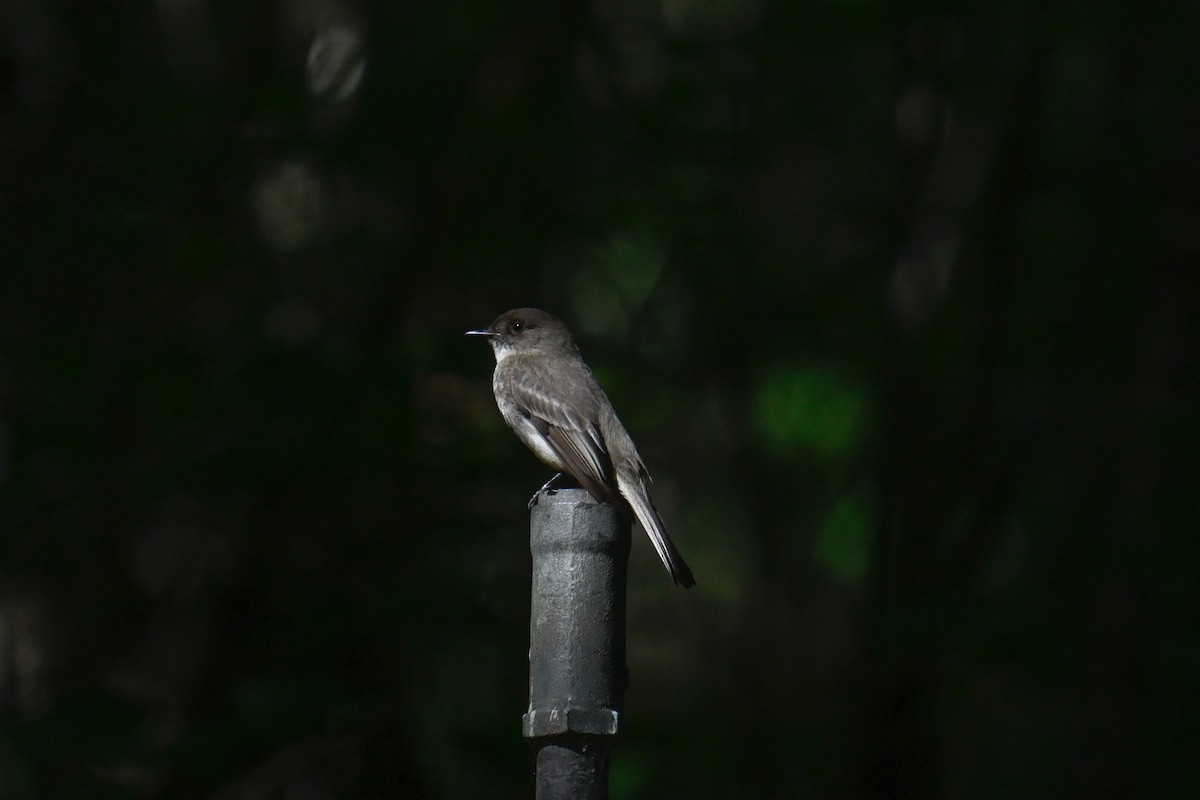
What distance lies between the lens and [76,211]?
723cm

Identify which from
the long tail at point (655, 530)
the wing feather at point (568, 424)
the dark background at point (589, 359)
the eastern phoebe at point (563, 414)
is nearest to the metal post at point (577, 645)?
the long tail at point (655, 530)

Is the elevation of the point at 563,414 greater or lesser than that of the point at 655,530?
greater

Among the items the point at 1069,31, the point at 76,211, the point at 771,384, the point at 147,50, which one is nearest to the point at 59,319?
the point at 76,211

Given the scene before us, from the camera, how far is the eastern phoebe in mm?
5039

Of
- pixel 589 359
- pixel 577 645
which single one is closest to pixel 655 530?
pixel 577 645

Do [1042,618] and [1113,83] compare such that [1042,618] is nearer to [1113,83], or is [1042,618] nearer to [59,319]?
[1113,83]

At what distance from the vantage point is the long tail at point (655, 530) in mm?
4134

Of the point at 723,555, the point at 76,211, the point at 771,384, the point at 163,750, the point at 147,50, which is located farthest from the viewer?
the point at 723,555

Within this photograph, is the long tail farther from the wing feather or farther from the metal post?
the metal post

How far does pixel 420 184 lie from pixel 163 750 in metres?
3.21

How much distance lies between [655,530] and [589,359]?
432cm

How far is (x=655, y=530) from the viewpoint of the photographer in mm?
4613

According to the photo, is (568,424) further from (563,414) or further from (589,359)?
(589,359)

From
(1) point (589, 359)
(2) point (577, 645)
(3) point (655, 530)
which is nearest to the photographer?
(2) point (577, 645)
